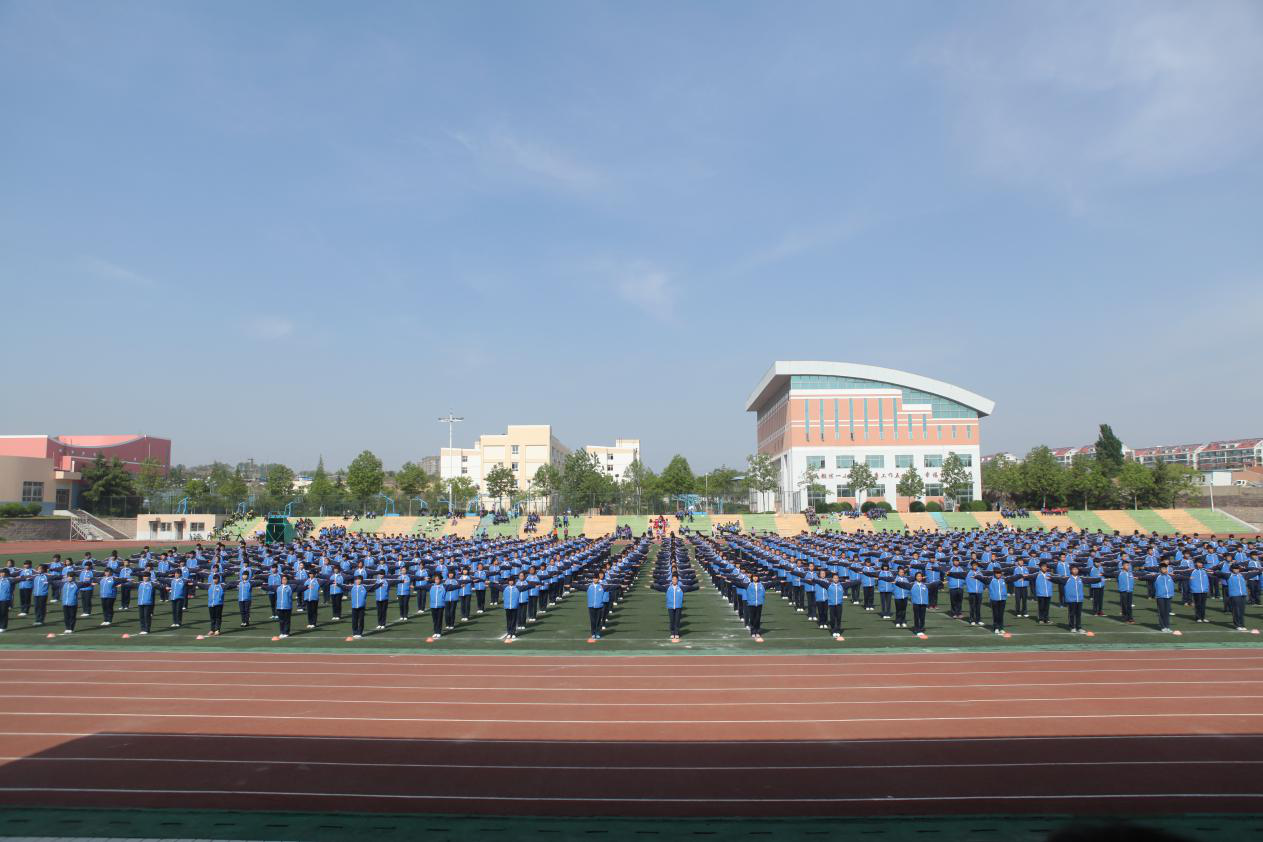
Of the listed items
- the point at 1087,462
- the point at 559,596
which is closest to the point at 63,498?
the point at 559,596

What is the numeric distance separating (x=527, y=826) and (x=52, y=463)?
69.4 metres

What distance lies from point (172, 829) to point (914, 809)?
634cm

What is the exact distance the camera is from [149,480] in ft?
230

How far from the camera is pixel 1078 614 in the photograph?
1602 centimetres

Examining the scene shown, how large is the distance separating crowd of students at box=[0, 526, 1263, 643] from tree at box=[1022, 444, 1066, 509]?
45.2 meters

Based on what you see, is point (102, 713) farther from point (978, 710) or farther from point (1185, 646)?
point (1185, 646)

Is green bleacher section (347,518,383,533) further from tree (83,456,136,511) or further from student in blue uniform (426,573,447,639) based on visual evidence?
student in blue uniform (426,573,447,639)

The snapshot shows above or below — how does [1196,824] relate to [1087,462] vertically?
below

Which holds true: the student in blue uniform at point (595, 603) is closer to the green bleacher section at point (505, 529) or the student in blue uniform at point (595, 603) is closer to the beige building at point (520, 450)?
the green bleacher section at point (505, 529)

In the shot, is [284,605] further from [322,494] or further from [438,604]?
[322,494]

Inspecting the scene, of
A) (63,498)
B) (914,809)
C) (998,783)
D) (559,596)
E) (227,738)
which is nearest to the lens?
(914,809)

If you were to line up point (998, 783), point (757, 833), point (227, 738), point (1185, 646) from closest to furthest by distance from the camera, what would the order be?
1. point (757, 833)
2. point (998, 783)
3. point (227, 738)
4. point (1185, 646)

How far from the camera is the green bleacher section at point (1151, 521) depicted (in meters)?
48.5

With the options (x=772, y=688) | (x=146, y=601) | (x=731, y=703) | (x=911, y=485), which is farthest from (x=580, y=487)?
(x=731, y=703)
